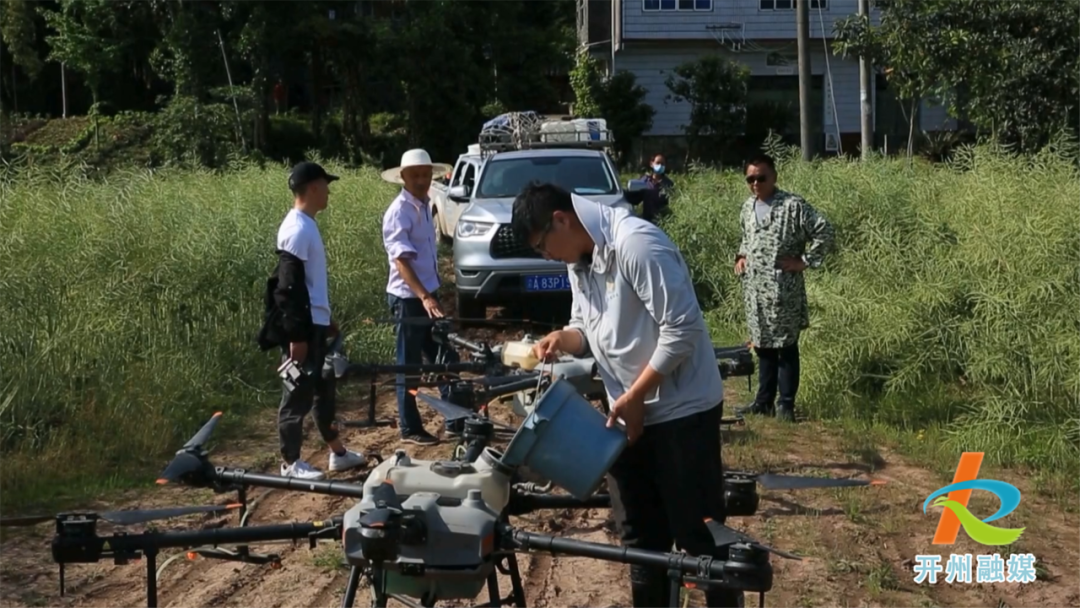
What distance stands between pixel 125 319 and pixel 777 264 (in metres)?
4.64

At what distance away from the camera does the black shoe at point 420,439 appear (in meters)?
7.78

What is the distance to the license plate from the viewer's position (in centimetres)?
1198

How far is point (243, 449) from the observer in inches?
313

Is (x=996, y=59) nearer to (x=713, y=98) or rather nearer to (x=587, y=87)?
(x=713, y=98)

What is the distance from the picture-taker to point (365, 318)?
1112cm

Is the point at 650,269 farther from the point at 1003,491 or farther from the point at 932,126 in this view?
the point at 932,126

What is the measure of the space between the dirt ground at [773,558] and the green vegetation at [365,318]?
2.13 ft

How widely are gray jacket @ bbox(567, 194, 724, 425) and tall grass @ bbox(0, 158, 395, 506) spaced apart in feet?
13.9

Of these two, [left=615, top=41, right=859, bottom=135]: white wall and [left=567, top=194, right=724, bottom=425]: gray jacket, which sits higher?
[left=615, top=41, right=859, bottom=135]: white wall

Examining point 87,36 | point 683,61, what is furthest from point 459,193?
point 87,36

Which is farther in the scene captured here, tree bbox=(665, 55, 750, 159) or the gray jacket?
tree bbox=(665, 55, 750, 159)

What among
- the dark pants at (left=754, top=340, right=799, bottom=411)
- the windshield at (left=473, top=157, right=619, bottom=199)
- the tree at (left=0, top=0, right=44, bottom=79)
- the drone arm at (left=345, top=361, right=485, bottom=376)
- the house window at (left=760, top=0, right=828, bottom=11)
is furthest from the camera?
the tree at (left=0, top=0, right=44, bottom=79)

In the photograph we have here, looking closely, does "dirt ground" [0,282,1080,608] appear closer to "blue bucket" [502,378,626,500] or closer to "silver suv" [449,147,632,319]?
"blue bucket" [502,378,626,500]

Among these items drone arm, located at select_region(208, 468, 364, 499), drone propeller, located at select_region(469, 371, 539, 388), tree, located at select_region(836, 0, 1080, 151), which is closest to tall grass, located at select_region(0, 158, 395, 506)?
drone propeller, located at select_region(469, 371, 539, 388)
